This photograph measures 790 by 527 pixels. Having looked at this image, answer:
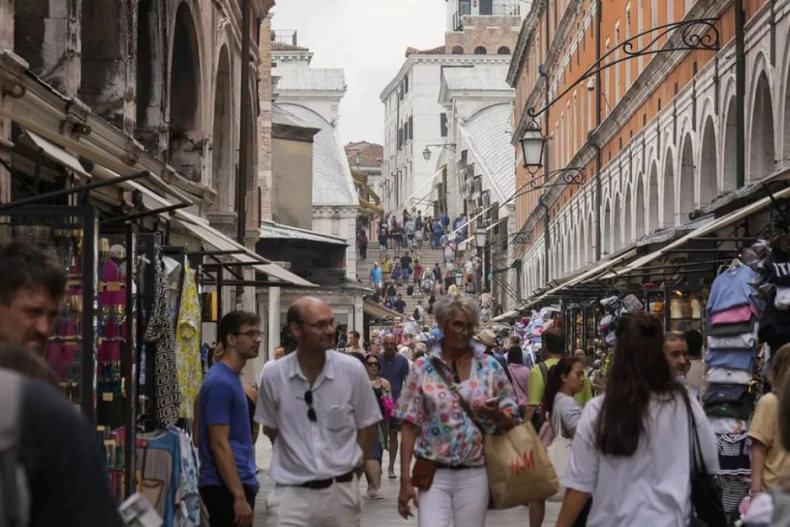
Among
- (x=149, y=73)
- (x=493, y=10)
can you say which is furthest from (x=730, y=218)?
(x=493, y=10)

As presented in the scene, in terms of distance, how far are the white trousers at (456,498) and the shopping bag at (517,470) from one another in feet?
0.23

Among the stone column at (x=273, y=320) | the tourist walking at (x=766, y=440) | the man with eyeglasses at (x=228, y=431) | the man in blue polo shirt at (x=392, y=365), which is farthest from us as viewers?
the stone column at (x=273, y=320)

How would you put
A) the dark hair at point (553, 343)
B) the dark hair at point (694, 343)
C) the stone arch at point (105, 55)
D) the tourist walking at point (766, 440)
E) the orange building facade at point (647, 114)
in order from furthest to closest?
the orange building facade at point (647, 114) → the stone arch at point (105, 55) → the dark hair at point (694, 343) → the dark hair at point (553, 343) → the tourist walking at point (766, 440)

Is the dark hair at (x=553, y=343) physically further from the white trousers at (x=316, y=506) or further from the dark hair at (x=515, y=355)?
the white trousers at (x=316, y=506)

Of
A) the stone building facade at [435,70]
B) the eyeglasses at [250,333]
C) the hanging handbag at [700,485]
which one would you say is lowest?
the hanging handbag at [700,485]

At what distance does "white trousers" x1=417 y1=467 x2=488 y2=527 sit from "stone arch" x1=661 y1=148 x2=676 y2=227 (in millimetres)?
21014

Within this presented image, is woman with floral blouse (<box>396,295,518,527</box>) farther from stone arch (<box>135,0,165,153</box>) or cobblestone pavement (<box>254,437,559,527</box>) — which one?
stone arch (<box>135,0,165,153</box>)

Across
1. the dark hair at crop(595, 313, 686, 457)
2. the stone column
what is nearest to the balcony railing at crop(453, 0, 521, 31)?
the stone column

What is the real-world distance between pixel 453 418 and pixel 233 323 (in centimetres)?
156

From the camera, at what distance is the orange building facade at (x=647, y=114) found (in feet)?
68.3

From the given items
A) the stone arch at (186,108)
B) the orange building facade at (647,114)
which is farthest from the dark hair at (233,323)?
the stone arch at (186,108)

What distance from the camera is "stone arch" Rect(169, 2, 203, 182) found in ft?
82.1

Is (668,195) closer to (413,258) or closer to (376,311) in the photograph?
(376,311)

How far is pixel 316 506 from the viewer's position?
8773mm
